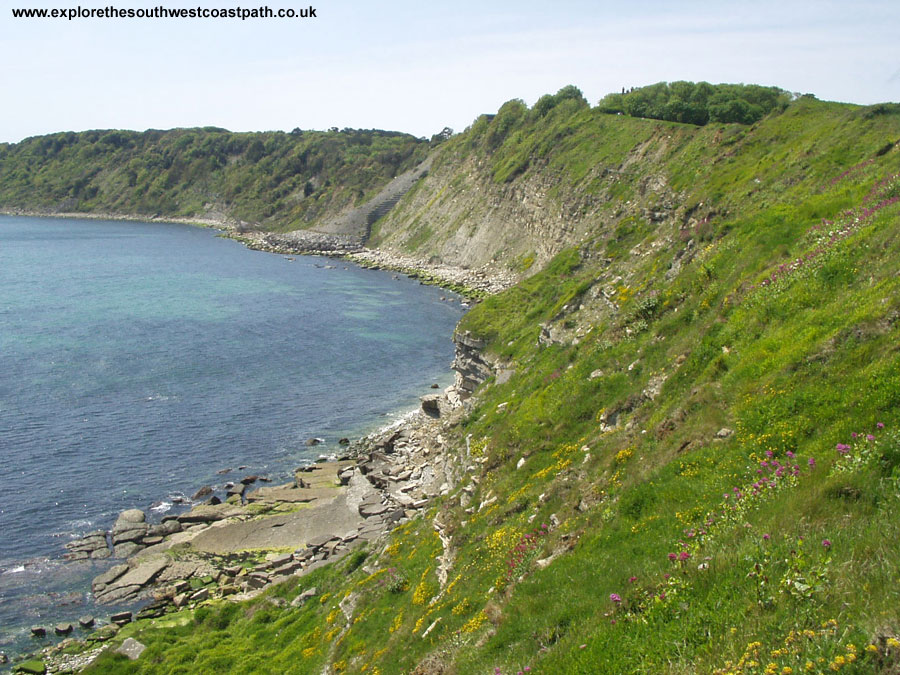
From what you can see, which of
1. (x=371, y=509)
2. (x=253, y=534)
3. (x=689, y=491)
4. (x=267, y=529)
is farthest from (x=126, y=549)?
Result: (x=689, y=491)

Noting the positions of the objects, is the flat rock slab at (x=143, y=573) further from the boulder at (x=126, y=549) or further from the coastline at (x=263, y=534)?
the boulder at (x=126, y=549)

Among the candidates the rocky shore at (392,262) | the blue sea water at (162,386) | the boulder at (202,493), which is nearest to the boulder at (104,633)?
the blue sea water at (162,386)

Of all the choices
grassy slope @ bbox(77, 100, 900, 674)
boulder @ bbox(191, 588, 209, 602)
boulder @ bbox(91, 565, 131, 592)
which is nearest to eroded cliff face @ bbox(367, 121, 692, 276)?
grassy slope @ bbox(77, 100, 900, 674)

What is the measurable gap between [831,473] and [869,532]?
1.98 metres

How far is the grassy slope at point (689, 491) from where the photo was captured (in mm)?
9352

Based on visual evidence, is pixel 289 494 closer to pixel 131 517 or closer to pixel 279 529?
pixel 279 529

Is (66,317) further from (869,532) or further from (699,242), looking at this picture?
(869,532)

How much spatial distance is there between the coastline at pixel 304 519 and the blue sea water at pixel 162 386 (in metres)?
2.91

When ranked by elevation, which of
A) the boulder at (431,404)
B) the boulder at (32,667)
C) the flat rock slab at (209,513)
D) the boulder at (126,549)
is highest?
the boulder at (431,404)

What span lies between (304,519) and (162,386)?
30.1m

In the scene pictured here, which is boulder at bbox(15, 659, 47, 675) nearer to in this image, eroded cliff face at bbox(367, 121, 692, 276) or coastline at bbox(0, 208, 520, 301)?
eroded cliff face at bbox(367, 121, 692, 276)

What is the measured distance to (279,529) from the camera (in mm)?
41594

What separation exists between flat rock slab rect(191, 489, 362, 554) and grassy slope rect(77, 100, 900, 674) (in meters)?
9.02

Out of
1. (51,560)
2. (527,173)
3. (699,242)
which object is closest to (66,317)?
(51,560)
